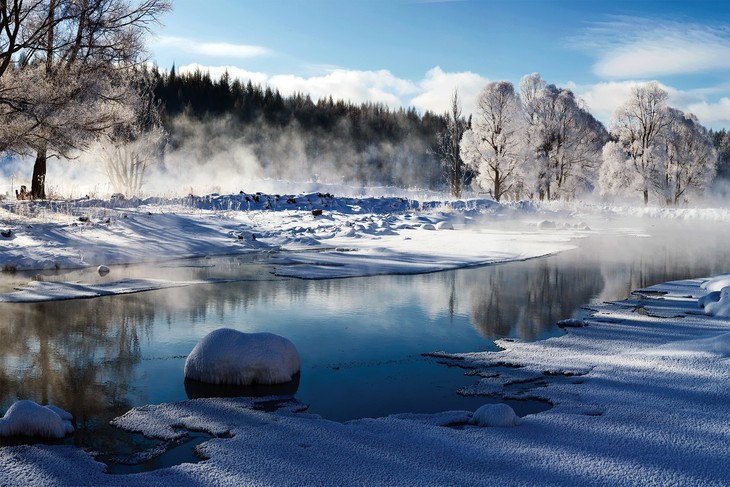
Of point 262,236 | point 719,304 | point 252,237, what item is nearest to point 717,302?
point 719,304

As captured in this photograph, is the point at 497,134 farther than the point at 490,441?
Yes

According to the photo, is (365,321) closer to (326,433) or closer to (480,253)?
(326,433)

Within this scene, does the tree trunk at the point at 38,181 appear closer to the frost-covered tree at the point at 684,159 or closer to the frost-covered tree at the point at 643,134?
the frost-covered tree at the point at 643,134

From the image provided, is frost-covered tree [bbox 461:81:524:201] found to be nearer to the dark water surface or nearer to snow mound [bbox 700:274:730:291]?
the dark water surface

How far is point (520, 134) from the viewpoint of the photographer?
120ft

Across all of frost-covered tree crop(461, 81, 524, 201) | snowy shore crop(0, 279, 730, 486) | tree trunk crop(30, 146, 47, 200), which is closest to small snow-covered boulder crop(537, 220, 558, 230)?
frost-covered tree crop(461, 81, 524, 201)

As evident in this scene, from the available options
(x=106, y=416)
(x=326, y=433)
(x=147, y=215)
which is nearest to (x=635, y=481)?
(x=326, y=433)

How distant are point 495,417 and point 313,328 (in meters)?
3.79

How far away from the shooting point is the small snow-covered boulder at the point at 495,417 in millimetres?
4645

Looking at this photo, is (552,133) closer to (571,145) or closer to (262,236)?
(571,145)

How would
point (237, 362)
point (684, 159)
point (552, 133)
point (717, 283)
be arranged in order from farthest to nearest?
point (684, 159)
point (552, 133)
point (717, 283)
point (237, 362)

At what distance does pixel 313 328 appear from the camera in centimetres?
802

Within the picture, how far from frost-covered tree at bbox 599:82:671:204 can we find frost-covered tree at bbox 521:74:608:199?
253 centimetres

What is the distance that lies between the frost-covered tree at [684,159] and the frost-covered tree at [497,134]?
551 inches
